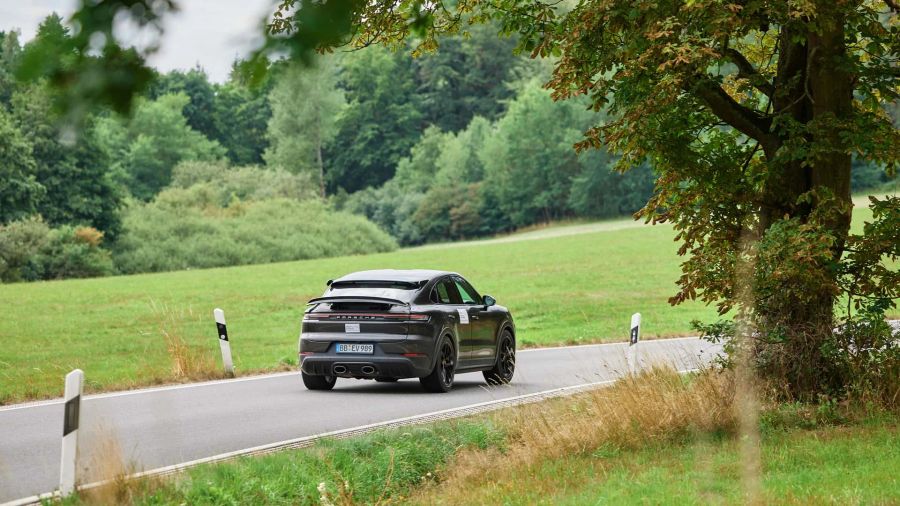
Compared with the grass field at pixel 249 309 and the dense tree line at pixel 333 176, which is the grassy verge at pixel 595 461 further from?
the dense tree line at pixel 333 176

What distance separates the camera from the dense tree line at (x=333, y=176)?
6588 centimetres

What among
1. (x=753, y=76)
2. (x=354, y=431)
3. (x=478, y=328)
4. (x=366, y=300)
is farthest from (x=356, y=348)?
(x=753, y=76)

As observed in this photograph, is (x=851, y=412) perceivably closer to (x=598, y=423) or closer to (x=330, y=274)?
(x=598, y=423)

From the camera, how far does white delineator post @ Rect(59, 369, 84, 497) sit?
858 cm

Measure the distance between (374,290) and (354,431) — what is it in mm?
3894

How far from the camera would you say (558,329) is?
34.1 metres

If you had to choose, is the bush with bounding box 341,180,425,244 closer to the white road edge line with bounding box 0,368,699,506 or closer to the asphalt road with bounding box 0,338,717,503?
the asphalt road with bounding box 0,338,717,503

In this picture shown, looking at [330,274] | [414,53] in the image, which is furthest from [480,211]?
[414,53]

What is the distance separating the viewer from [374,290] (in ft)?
53.6

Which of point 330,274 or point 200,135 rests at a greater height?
point 200,135

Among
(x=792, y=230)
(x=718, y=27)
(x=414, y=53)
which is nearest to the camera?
(x=718, y=27)

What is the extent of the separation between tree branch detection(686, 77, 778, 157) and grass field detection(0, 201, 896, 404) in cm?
971

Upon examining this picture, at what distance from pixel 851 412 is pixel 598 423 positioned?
243 cm

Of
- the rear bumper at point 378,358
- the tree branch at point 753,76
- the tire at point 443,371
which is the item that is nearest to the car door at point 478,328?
the tire at point 443,371
